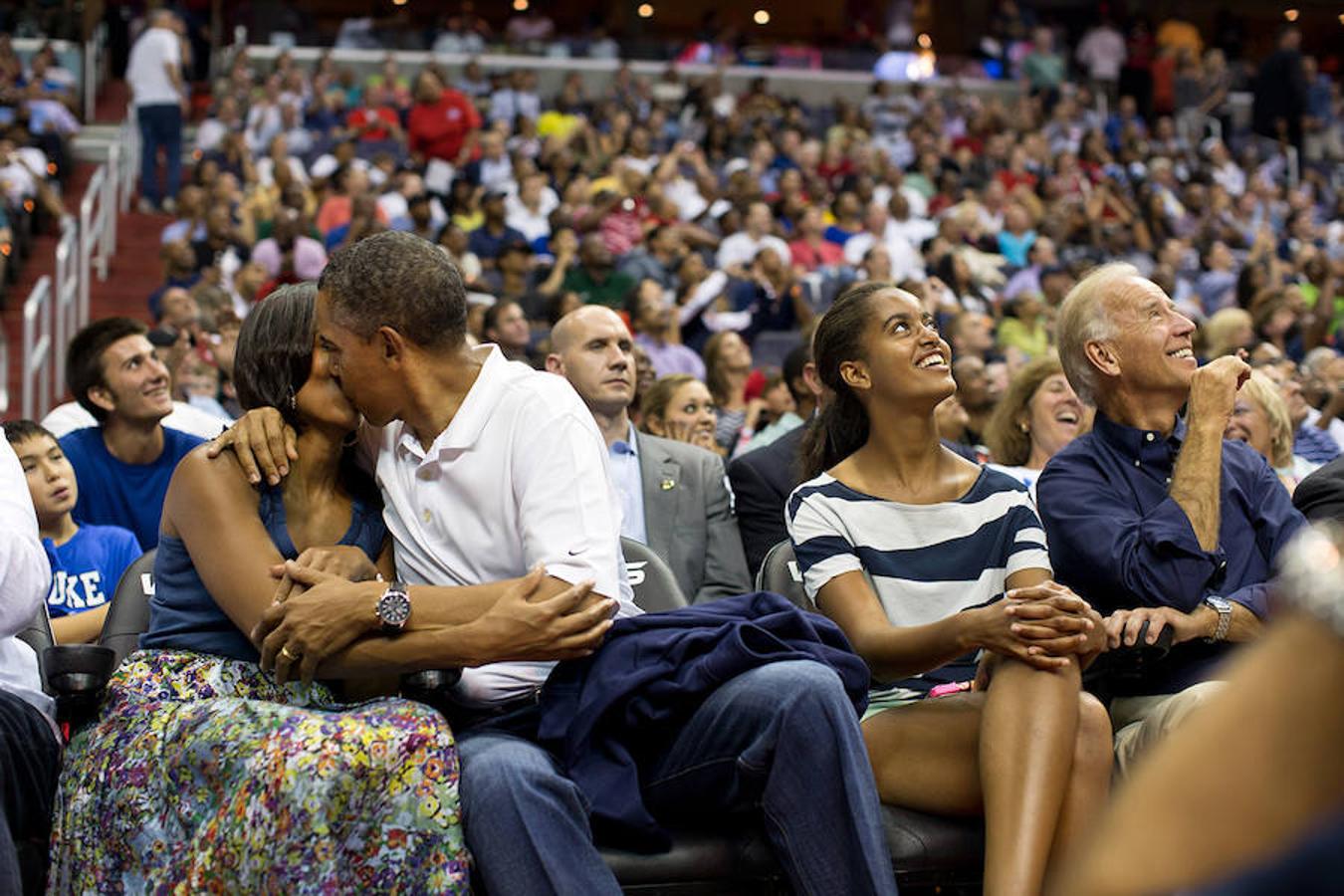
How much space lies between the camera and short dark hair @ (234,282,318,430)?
9.80 ft

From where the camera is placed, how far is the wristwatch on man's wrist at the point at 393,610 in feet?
8.93

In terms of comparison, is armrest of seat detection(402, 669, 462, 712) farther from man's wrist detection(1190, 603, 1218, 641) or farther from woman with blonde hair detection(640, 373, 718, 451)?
woman with blonde hair detection(640, 373, 718, 451)

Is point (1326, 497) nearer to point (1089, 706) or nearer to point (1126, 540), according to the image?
point (1126, 540)

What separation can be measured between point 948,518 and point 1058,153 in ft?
40.3

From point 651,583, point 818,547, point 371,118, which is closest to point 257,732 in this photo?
point 651,583

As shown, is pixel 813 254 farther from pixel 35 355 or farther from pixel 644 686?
pixel 644 686

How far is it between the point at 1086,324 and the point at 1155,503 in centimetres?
42

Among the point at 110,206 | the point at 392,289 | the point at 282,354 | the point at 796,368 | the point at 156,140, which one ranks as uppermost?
the point at 392,289

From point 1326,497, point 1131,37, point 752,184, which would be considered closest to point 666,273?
point 752,184

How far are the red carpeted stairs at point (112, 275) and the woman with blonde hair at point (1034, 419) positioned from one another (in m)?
5.94

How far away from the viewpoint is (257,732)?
2.61 m

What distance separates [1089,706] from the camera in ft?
9.49

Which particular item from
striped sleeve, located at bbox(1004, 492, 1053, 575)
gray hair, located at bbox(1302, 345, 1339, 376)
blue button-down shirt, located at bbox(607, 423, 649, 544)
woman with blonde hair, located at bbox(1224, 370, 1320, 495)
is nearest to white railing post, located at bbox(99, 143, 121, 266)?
blue button-down shirt, located at bbox(607, 423, 649, 544)

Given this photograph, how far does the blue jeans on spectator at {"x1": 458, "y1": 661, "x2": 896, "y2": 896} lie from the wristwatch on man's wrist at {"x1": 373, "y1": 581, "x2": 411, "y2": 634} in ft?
0.74
